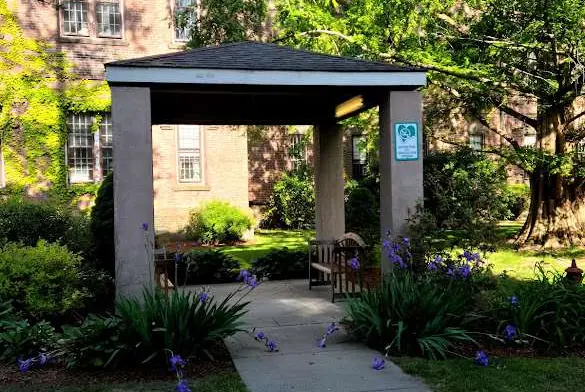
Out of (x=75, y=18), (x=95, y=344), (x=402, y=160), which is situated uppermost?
(x=75, y=18)

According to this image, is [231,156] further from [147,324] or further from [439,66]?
[147,324]

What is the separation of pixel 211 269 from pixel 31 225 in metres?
3.44

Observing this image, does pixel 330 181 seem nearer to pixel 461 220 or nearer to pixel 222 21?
pixel 461 220

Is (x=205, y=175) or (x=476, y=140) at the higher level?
(x=476, y=140)

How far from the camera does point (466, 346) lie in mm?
6129

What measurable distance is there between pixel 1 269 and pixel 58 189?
13.3m

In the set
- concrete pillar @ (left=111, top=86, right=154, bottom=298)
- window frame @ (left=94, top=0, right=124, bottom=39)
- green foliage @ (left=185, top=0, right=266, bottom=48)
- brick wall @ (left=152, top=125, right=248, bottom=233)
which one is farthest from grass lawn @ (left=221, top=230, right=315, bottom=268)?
window frame @ (left=94, top=0, right=124, bottom=39)

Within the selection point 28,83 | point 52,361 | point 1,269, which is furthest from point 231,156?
point 52,361

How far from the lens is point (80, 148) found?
65.4 ft

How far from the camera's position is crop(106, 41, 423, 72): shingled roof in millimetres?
7066

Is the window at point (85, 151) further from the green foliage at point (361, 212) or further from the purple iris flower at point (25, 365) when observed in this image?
the purple iris flower at point (25, 365)

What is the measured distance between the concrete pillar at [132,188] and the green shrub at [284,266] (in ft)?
15.2

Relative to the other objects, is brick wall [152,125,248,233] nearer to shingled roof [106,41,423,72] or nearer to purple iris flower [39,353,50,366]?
shingled roof [106,41,423,72]

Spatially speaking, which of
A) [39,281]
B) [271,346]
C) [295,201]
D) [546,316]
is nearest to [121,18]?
[295,201]
